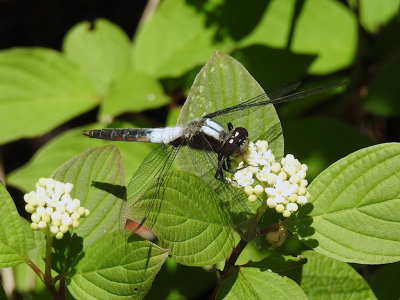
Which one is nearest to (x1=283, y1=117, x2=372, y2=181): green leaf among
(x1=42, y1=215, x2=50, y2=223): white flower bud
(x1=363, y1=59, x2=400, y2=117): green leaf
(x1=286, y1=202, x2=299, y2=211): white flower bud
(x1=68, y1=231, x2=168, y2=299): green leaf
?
(x1=363, y1=59, x2=400, y2=117): green leaf

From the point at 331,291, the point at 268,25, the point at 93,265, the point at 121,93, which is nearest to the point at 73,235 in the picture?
the point at 93,265

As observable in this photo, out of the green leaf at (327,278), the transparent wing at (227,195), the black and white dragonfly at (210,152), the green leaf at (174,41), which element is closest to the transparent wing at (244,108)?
the black and white dragonfly at (210,152)

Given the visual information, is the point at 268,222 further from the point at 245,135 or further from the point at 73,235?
the point at 73,235

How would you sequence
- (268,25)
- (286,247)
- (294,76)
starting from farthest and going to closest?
(268,25) < (294,76) < (286,247)

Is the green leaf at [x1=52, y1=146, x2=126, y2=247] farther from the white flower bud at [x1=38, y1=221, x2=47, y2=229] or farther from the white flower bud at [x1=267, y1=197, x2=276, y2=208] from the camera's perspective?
the white flower bud at [x1=267, y1=197, x2=276, y2=208]

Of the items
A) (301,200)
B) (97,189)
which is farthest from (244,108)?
(97,189)

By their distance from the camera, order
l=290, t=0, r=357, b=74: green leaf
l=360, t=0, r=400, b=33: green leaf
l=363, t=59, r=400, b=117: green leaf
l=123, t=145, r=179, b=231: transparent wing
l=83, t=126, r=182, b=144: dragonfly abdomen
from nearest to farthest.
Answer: l=123, t=145, r=179, b=231: transparent wing
l=83, t=126, r=182, b=144: dragonfly abdomen
l=363, t=59, r=400, b=117: green leaf
l=290, t=0, r=357, b=74: green leaf
l=360, t=0, r=400, b=33: green leaf
